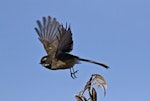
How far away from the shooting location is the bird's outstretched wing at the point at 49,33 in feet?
13.0

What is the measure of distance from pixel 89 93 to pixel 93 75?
10.2 inches

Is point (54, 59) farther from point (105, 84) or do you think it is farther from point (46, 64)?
point (105, 84)

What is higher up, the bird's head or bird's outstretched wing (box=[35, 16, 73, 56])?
bird's outstretched wing (box=[35, 16, 73, 56])

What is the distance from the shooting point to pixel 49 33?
4.36 meters

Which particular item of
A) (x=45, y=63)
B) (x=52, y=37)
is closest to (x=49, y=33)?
(x=52, y=37)

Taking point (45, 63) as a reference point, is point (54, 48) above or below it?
above

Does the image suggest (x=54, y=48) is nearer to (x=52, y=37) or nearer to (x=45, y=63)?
(x=52, y=37)

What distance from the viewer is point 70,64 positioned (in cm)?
393

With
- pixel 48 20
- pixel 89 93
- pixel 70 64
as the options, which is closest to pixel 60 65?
pixel 70 64

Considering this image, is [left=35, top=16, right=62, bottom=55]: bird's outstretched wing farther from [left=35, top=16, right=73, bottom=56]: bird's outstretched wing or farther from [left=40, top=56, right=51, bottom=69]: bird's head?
[left=40, top=56, right=51, bottom=69]: bird's head

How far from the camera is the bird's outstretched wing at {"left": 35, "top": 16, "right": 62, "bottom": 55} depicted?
3.97 meters

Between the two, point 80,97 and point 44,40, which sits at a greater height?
point 44,40

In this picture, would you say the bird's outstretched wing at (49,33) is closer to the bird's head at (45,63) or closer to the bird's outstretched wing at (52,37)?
the bird's outstretched wing at (52,37)

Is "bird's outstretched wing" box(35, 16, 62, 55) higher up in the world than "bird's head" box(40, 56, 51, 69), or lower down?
higher up
